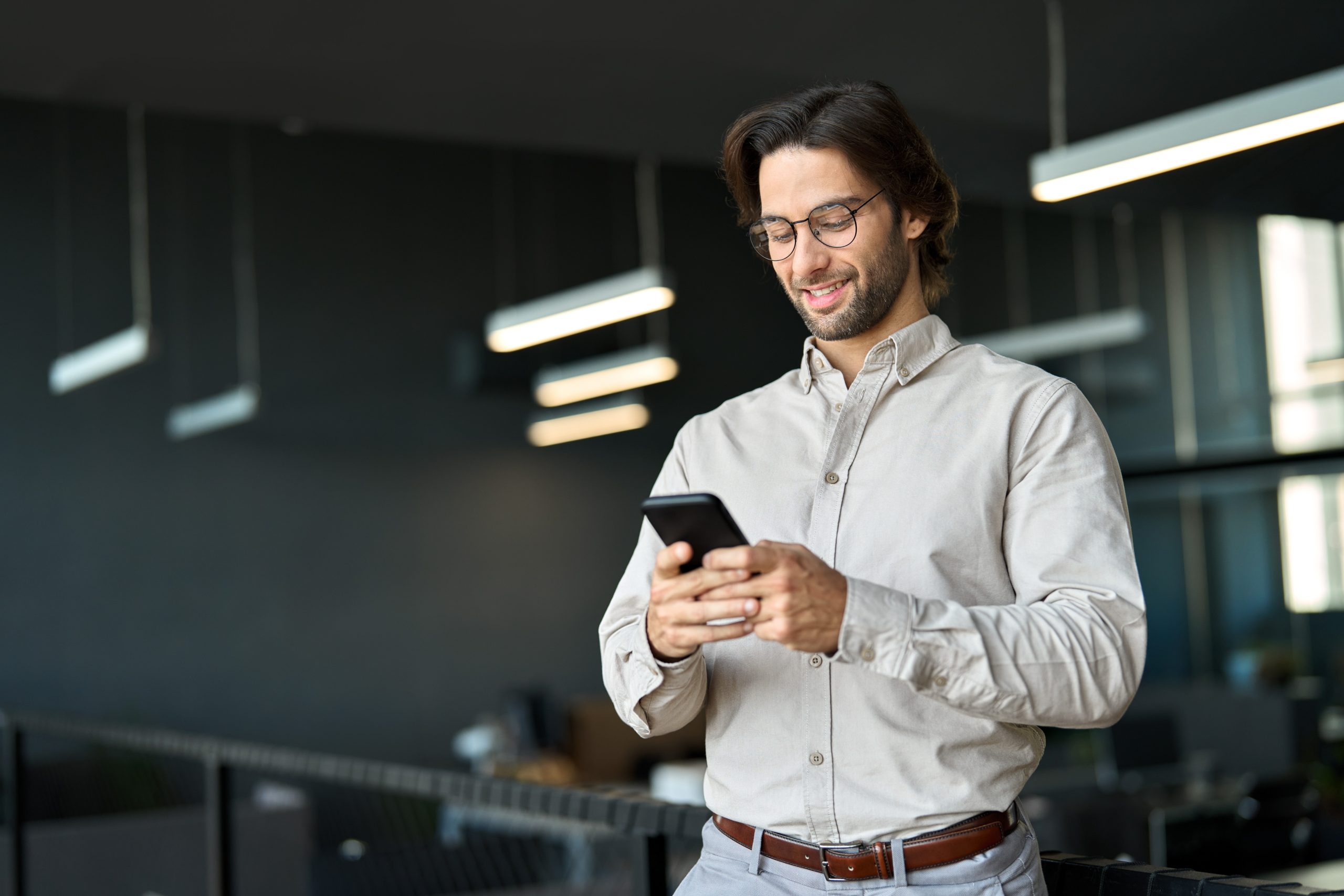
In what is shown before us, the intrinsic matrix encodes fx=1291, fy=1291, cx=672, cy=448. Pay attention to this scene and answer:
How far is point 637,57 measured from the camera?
422 cm

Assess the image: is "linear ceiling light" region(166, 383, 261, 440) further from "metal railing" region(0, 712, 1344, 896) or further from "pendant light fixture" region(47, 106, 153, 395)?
"metal railing" region(0, 712, 1344, 896)

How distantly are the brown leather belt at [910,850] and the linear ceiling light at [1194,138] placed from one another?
2.65 metres

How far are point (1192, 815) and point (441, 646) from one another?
552cm

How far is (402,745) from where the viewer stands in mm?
8523

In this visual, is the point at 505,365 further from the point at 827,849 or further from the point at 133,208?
the point at 827,849

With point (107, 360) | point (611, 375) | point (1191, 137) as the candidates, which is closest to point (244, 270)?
point (611, 375)

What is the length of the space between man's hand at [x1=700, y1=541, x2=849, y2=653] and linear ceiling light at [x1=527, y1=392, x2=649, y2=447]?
23.9 feet

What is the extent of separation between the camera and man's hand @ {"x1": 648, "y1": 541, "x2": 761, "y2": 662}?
37.9 inches

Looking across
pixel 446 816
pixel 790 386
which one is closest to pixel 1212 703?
pixel 446 816

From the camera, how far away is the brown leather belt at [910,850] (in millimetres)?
1041

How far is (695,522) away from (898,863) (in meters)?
0.33

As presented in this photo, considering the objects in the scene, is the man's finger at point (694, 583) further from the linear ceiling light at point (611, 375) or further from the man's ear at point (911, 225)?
the linear ceiling light at point (611, 375)

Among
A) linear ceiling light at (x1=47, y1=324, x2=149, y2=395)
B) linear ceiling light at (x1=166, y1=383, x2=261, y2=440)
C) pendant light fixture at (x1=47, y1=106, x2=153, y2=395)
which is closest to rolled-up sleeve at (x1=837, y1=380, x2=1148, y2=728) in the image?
linear ceiling light at (x1=47, y1=324, x2=149, y2=395)

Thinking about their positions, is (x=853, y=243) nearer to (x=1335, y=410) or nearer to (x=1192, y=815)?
(x=1192, y=815)
